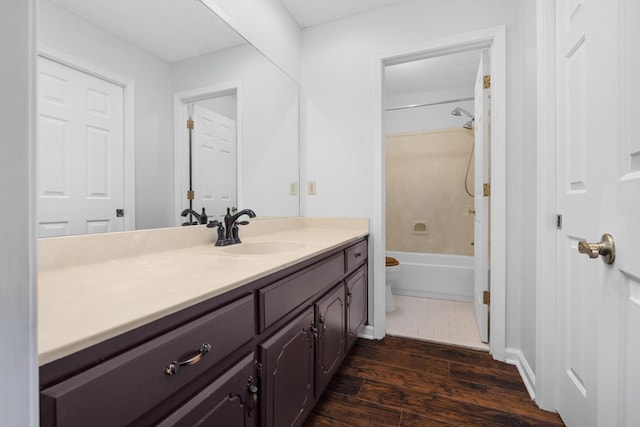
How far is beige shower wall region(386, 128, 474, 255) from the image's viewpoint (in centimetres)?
331

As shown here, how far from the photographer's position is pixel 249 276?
2.67 ft

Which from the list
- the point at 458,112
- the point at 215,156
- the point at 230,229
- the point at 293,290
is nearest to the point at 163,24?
the point at 215,156

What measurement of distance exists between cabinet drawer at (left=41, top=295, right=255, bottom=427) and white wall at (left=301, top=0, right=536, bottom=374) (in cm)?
158

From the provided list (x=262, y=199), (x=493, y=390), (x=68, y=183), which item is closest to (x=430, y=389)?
(x=493, y=390)

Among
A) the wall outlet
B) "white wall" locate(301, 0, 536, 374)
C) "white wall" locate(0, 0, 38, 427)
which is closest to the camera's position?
"white wall" locate(0, 0, 38, 427)

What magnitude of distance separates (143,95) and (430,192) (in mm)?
3018

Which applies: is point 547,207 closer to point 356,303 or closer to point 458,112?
point 356,303

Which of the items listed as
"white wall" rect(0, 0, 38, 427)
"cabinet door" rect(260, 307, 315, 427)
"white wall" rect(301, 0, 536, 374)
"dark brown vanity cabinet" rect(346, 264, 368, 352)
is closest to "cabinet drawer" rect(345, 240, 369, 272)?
"dark brown vanity cabinet" rect(346, 264, 368, 352)

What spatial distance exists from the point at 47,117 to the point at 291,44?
1757 millimetres

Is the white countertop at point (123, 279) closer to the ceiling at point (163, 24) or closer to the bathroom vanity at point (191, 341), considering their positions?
the bathroom vanity at point (191, 341)

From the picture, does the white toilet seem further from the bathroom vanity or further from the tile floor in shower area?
the bathroom vanity

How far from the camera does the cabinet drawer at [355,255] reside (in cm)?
168

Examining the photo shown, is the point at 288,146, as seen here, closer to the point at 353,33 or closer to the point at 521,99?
the point at 353,33

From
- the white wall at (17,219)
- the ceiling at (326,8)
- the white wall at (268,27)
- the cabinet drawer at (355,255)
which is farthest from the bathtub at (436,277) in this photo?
the white wall at (17,219)
